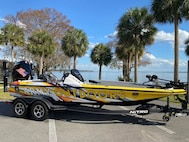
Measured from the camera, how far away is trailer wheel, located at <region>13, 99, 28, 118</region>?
7773mm

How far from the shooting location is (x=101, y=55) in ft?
130

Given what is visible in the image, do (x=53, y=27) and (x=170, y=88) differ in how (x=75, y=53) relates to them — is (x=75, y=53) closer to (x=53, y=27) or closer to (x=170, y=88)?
(x=53, y=27)

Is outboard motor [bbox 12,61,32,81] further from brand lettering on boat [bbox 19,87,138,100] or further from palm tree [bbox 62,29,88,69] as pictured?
palm tree [bbox 62,29,88,69]

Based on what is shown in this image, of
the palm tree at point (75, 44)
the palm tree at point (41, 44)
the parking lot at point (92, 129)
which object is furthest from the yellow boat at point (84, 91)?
the palm tree at point (75, 44)

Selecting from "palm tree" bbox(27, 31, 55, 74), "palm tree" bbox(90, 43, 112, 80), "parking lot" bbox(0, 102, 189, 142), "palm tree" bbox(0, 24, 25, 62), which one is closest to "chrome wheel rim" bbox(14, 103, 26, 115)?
"parking lot" bbox(0, 102, 189, 142)

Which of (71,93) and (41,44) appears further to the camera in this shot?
(41,44)

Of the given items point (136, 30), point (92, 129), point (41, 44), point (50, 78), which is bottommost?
point (92, 129)

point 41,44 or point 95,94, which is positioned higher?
point 41,44

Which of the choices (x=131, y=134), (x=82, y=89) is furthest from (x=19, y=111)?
(x=131, y=134)

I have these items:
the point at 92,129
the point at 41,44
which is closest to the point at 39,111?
the point at 92,129

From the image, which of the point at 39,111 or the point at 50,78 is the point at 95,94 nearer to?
the point at 50,78

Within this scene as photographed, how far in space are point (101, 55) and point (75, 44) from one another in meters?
4.39

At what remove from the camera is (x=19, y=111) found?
7.85 m

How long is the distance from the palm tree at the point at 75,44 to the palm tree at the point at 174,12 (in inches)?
686
